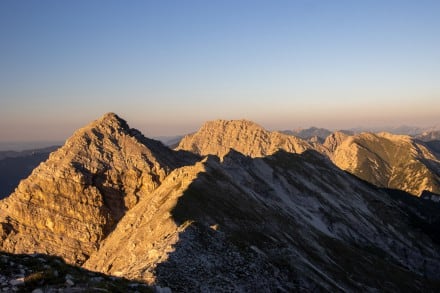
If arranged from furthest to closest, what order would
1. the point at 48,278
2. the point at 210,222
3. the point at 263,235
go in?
the point at 210,222 < the point at 263,235 < the point at 48,278

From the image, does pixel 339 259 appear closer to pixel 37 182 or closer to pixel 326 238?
pixel 326 238

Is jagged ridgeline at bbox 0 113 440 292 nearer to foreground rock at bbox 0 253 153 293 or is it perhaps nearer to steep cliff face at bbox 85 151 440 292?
steep cliff face at bbox 85 151 440 292

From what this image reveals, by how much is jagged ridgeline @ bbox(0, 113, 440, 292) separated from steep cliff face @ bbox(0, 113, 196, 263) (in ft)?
0.83

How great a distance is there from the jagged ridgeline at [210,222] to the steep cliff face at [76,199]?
0.83 ft

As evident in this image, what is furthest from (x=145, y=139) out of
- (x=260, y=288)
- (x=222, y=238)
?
(x=260, y=288)

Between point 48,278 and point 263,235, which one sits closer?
point 48,278

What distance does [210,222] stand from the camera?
5588cm

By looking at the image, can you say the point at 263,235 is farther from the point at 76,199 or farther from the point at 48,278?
the point at 76,199

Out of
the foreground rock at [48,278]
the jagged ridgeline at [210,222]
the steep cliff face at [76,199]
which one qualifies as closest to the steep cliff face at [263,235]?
the jagged ridgeline at [210,222]

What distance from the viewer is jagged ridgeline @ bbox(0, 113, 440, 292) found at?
41.5m

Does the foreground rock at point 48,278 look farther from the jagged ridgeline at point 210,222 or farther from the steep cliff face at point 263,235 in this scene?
the steep cliff face at point 263,235

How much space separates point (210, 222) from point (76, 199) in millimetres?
55325

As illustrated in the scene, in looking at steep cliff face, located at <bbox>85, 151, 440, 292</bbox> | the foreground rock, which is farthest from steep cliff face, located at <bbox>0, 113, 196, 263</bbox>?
the foreground rock

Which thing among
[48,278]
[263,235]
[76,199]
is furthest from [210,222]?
[76,199]
